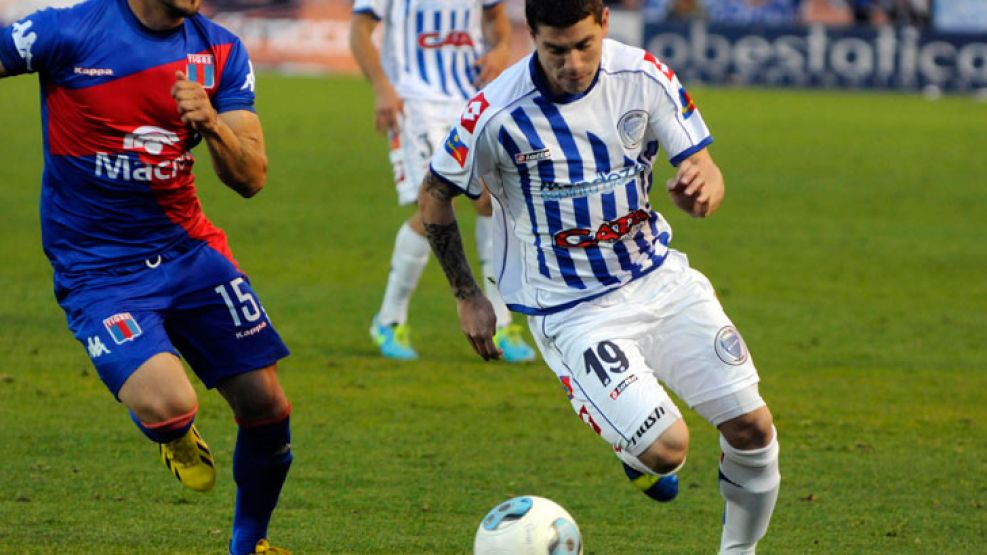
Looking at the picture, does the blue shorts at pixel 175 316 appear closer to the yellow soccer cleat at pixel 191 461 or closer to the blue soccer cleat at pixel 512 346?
the yellow soccer cleat at pixel 191 461

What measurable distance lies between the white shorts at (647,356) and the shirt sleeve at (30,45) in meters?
1.90

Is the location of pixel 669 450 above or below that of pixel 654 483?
above

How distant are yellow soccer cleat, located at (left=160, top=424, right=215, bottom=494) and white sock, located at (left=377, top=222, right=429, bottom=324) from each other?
4.15 m

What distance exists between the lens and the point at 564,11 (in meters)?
5.15

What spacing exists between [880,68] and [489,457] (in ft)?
78.7

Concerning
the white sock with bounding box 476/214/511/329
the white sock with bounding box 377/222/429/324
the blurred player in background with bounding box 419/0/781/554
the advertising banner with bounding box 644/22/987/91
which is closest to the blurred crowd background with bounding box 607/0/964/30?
the advertising banner with bounding box 644/22/987/91

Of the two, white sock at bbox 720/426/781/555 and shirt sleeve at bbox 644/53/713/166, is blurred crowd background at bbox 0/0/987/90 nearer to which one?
shirt sleeve at bbox 644/53/713/166

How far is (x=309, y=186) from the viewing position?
17.0 meters

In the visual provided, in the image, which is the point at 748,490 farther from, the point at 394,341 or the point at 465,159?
the point at 394,341

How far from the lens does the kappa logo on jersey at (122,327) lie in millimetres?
5359

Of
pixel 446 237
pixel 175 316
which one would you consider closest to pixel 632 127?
pixel 446 237

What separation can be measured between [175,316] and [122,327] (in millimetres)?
261

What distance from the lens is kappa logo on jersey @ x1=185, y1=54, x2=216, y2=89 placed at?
5.47m

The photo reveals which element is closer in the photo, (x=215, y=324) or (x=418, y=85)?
(x=215, y=324)
